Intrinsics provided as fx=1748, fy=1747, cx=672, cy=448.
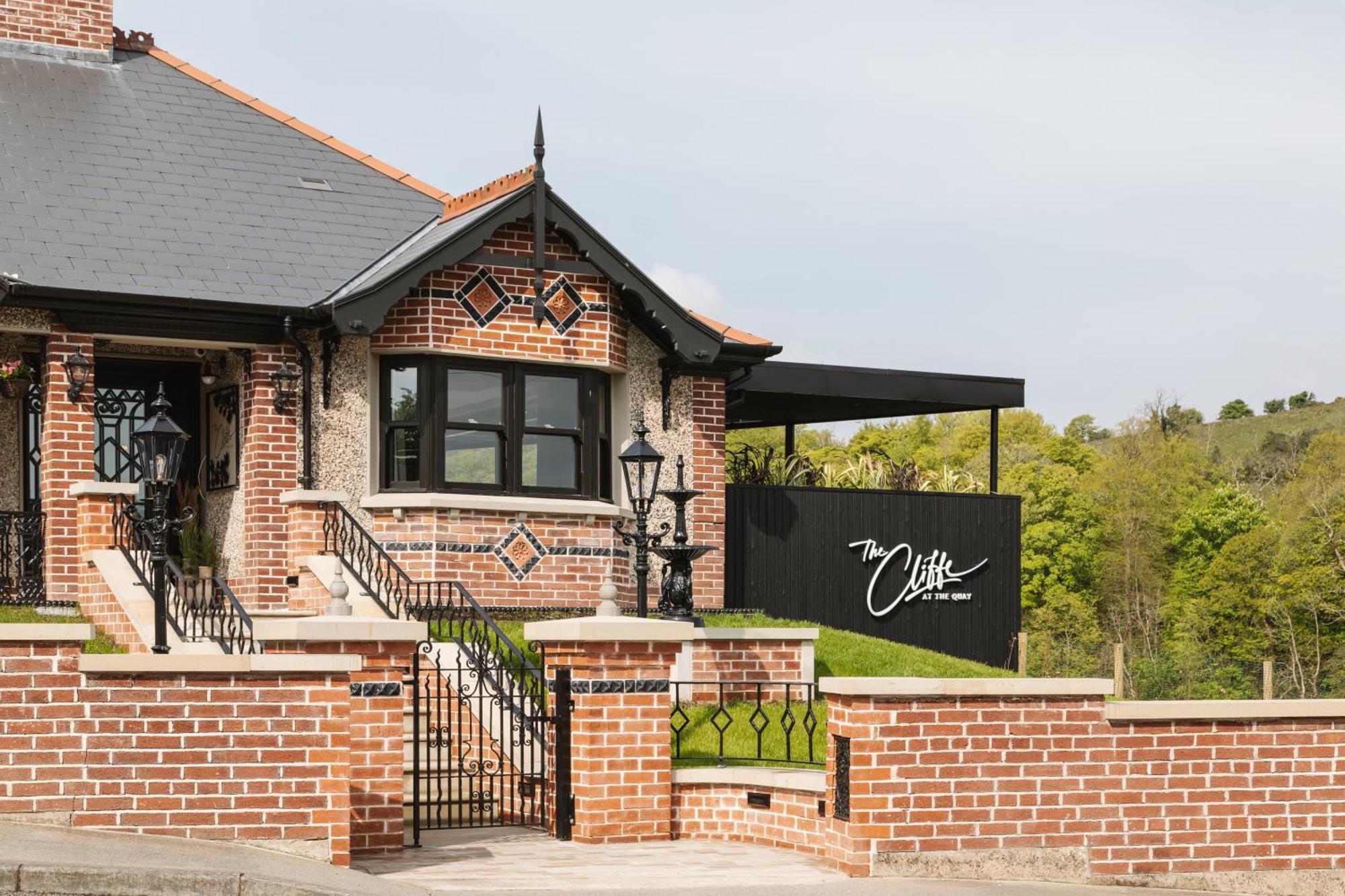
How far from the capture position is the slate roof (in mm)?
18281

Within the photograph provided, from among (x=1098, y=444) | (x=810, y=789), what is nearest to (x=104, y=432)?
(x=810, y=789)

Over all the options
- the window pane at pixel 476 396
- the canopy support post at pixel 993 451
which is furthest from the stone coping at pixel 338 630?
the canopy support post at pixel 993 451

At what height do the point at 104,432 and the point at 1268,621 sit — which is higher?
the point at 104,432

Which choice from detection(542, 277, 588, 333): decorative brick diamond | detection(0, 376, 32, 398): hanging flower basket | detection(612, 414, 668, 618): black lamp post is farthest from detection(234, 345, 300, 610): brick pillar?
detection(612, 414, 668, 618): black lamp post

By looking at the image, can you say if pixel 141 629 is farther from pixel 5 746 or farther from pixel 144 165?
pixel 144 165

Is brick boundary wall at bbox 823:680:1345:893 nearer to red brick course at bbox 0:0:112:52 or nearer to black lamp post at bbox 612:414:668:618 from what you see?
black lamp post at bbox 612:414:668:618

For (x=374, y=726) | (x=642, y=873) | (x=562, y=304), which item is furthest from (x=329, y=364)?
(x=642, y=873)

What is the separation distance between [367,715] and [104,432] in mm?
9943

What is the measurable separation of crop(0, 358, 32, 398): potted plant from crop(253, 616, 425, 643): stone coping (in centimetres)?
777

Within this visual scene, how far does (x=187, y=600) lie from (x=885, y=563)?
30.7 ft

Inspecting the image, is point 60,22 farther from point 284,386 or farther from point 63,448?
point 63,448

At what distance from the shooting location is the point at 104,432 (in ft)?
65.5

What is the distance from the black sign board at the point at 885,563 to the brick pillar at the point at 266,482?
5.43 metres

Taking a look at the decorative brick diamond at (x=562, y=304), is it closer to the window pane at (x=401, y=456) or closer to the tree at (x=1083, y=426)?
the window pane at (x=401, y=456)
